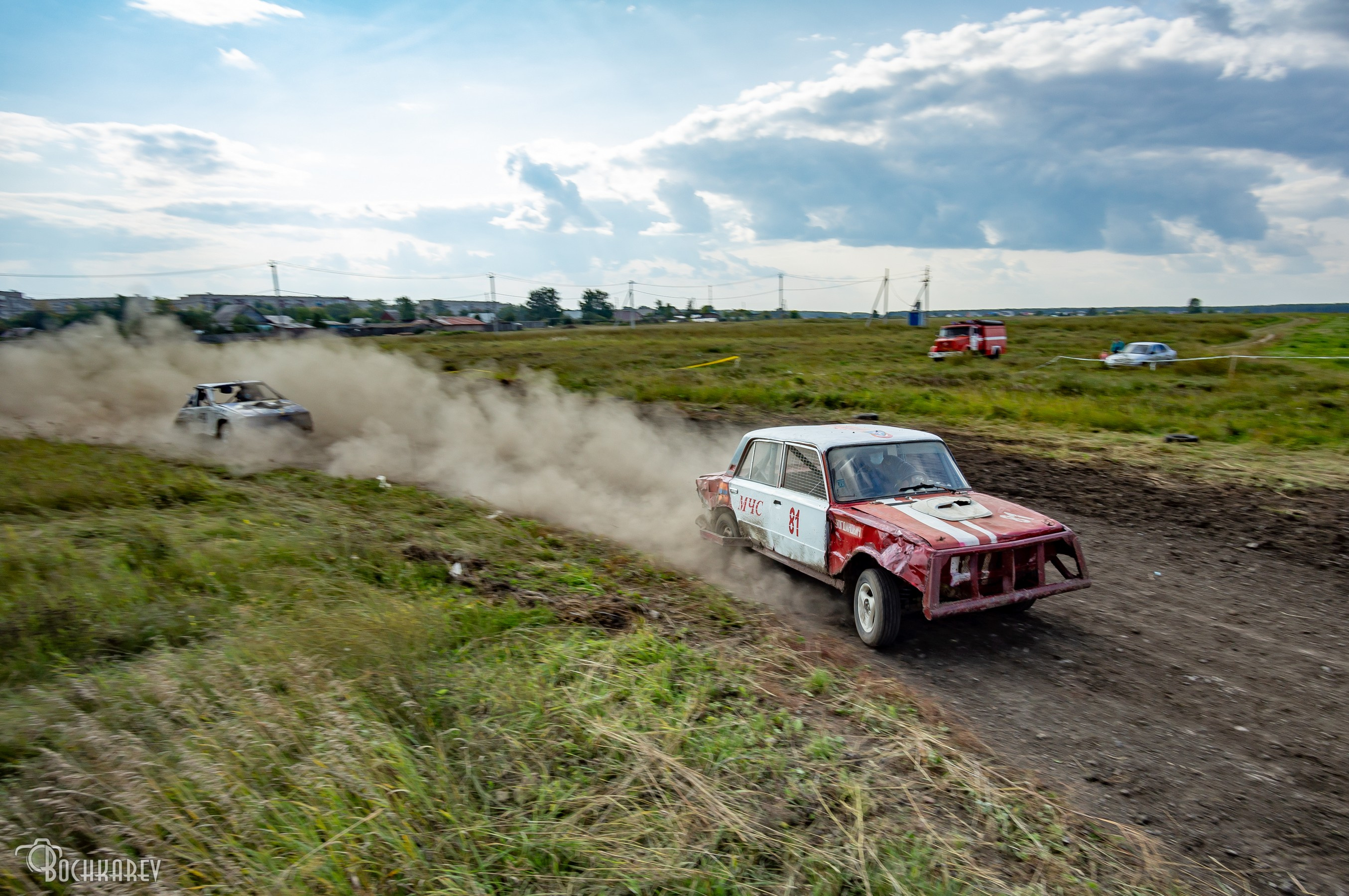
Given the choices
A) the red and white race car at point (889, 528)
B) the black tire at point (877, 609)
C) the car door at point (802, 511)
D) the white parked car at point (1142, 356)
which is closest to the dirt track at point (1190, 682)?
the black tire at point (877, 609)

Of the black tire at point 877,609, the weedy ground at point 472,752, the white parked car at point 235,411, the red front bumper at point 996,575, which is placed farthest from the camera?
the white parked car at point 235,411

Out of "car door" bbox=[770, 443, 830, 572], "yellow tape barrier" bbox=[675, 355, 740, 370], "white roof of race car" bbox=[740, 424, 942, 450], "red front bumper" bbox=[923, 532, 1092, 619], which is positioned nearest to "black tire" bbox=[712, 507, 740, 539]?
"car door" bbox=[770, 443, 830, 572]

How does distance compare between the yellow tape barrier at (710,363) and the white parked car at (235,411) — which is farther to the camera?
the yellow tape barrier at (710,363)

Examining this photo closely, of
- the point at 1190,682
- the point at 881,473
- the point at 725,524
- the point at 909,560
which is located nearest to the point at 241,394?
the point at 725,524

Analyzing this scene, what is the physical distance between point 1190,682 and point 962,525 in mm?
1923

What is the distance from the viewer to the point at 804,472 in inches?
292

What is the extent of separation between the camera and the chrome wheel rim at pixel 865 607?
242 inches

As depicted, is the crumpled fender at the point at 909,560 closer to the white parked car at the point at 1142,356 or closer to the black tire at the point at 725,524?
the black tire at the point at 725,524

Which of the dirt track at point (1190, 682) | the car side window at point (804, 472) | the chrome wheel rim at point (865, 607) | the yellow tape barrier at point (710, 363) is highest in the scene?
the car side window at point (804, 472)

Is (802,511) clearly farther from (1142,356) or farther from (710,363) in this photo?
(1142,356)

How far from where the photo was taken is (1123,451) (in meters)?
13.4

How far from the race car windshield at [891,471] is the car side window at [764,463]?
876 mm

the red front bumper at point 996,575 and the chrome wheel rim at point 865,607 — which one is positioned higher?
the red front bumper at point 996,575

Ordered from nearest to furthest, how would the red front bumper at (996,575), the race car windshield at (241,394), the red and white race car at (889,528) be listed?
the red front bumper at (996,575), the red and white race car at (889,528), the race car windshield at (241,394)
